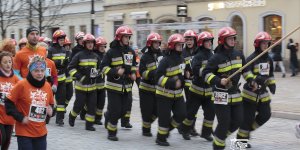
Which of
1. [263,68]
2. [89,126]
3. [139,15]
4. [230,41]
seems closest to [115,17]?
[139,15]

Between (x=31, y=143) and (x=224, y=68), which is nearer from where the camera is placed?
(x=31, y=143)

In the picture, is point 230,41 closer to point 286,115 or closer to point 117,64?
point 117,64

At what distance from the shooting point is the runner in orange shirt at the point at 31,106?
20.1 ft

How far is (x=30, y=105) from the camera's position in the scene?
6254mm

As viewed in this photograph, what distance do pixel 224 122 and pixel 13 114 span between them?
3104 mm

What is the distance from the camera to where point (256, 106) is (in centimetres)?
870

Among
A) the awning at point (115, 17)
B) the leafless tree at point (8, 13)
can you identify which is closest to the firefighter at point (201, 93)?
the leafless tree at point (8, 13)

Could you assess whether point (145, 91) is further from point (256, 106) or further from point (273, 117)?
point (273, 117)

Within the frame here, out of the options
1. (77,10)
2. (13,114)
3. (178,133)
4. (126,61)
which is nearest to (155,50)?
(126,61)

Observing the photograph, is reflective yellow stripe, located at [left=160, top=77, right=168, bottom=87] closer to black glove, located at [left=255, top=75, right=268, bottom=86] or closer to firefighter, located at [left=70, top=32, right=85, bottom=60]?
black glove, located at [left=255, top=75, right=268, bottom=86]

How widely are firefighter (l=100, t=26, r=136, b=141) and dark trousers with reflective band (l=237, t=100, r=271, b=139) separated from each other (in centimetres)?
217

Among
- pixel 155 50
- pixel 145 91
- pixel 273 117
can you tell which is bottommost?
pixel 273 117

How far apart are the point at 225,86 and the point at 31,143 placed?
303 centimetres

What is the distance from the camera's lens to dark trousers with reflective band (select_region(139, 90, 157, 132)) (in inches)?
400
